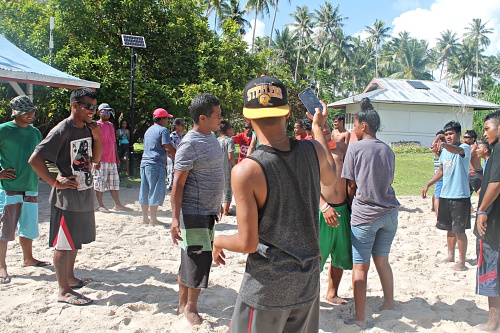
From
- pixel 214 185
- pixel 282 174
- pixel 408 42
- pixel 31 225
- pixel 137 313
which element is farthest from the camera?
pixel 408 42

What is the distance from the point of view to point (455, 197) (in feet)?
17.3

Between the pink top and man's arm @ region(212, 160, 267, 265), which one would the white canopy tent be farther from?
man's arm @ region(212, 160, 267, 265)

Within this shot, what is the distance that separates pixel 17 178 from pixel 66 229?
4.05 ft

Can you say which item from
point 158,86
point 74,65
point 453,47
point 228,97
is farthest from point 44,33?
point 453,47

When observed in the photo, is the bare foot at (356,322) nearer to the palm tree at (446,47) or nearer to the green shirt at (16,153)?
the green shirt at (16,153)

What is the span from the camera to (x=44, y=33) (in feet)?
44.5

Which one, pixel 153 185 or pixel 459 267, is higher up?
pixel 153 185

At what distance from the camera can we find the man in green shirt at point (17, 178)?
448 cm

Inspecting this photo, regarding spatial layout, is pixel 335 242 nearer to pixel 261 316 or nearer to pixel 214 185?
pixel 214 185

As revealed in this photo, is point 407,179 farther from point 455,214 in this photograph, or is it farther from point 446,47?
point 446,47

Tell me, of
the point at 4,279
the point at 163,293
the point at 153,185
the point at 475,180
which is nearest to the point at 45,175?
the point at 4,279

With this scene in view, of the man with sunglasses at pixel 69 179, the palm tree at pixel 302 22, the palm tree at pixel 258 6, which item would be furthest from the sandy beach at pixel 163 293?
the palm tree at pixel 302 22

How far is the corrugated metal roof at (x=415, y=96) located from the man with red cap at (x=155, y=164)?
22670mm

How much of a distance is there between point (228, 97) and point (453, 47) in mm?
65968
